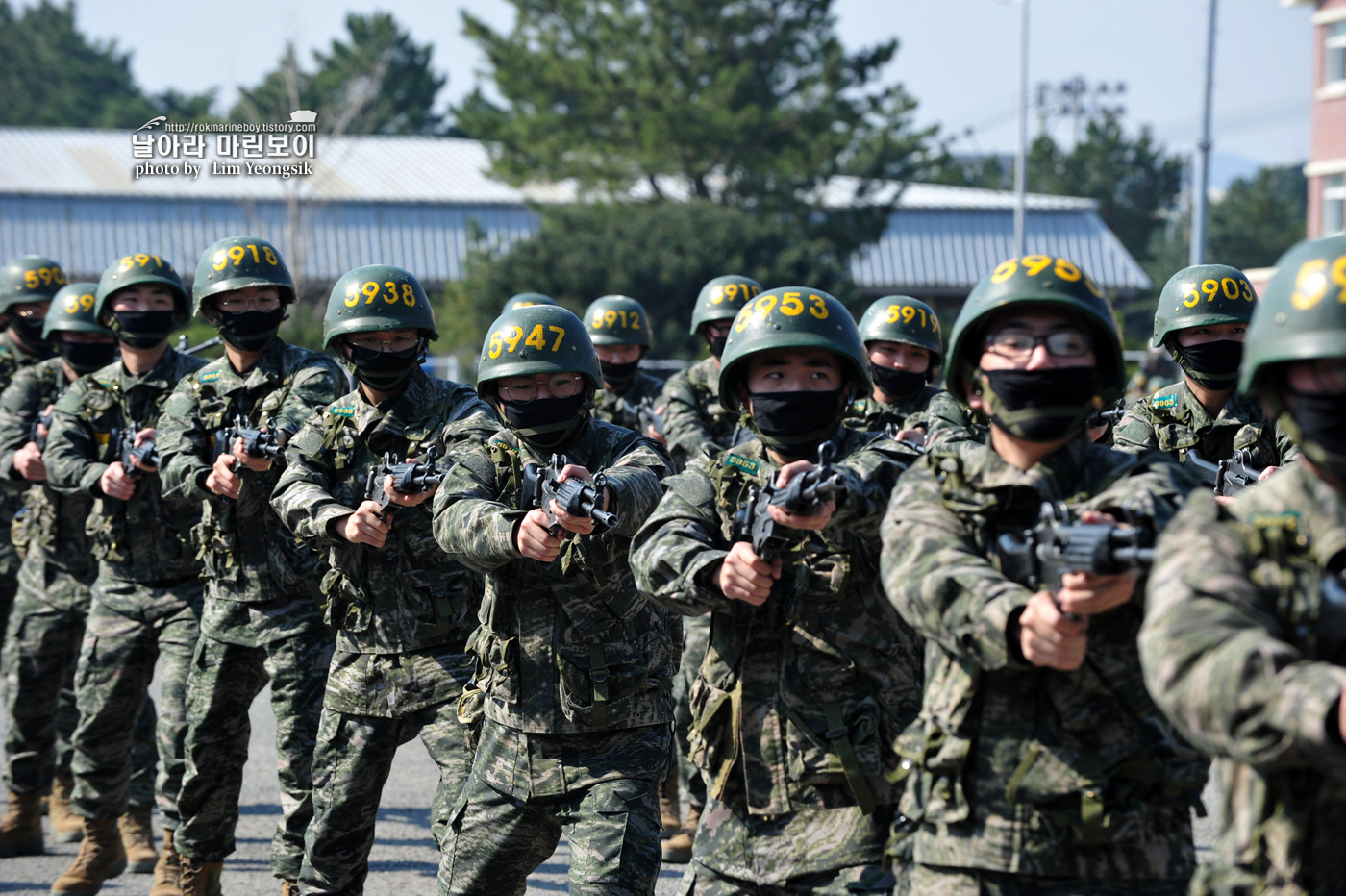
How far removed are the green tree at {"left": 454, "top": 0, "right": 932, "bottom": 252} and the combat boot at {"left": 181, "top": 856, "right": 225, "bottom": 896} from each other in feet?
89.7

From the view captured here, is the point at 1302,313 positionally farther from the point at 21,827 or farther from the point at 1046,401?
the point at 21,827

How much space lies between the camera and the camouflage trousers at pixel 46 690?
26.1 ft

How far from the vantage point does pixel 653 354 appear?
33406 millimetres

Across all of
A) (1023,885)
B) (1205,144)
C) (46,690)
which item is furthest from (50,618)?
(1205,144)

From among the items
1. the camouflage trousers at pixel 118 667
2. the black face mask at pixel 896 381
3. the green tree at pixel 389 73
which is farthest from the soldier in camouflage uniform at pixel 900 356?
the green tree at pixel 389 73

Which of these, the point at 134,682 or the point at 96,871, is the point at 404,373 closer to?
the point at 134,682

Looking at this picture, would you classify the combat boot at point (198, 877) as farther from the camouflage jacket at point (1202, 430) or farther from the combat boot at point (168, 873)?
the camouflage jacket at point (1202, 430)

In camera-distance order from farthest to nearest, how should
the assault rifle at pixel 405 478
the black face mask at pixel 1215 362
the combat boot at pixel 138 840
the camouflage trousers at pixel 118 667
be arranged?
the combat boot at pixel 138 840
the camouflage trousers at pixel 118 667
the black face mask at pixel 1215 362
the assault rifle at pixel 405 478

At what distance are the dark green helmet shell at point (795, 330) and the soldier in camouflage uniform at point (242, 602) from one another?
108 inches

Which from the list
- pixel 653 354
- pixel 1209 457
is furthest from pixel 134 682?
pixel 653 354

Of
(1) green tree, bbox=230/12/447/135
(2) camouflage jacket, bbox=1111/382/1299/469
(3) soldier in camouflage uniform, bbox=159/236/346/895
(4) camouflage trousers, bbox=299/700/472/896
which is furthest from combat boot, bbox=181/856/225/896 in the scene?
(1) green tree, bbox=230/12/447/135

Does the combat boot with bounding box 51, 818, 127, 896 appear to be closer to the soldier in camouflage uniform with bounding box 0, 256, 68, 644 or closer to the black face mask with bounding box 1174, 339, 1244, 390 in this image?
the soldier in camouflage uniform with bounding box 0, 256, 68, 644

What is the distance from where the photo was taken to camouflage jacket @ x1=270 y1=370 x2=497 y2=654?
6090 millimetres

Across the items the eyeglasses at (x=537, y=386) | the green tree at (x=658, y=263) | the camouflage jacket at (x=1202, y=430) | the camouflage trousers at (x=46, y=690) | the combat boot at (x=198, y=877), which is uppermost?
the green tree at (x=658, y=263)
